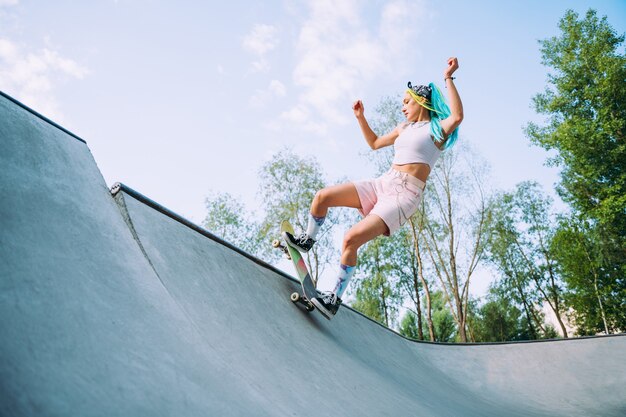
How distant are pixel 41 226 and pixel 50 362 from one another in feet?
2.62

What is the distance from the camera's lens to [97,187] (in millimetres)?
2475

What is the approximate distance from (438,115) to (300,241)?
1844 millimetres

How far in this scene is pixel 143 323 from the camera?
1.60m

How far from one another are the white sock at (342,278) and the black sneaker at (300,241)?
373mm

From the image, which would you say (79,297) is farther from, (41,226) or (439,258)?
(439,258)

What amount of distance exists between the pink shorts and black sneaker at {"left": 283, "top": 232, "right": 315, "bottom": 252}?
58 centimetres

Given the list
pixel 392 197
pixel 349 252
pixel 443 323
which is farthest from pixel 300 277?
pixel 443 323

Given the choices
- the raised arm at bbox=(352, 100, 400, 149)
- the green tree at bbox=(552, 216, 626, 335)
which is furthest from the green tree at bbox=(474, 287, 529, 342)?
the raised arm at bbox=(352, 100, 400, 149)

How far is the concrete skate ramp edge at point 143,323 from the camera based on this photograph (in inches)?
46.7

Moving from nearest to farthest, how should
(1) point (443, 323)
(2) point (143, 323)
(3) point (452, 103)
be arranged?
(2) point (143, 323) < (3) point (452, 103) < (1) point (443, 323)

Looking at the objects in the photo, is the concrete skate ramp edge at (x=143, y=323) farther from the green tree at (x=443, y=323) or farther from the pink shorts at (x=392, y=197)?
the green tree at (x=443, y=323)

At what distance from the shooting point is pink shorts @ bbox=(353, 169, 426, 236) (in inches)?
142

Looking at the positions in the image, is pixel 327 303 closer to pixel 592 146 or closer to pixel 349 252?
pixel 349 252

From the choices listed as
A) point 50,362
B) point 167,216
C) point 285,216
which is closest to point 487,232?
point 285,216
